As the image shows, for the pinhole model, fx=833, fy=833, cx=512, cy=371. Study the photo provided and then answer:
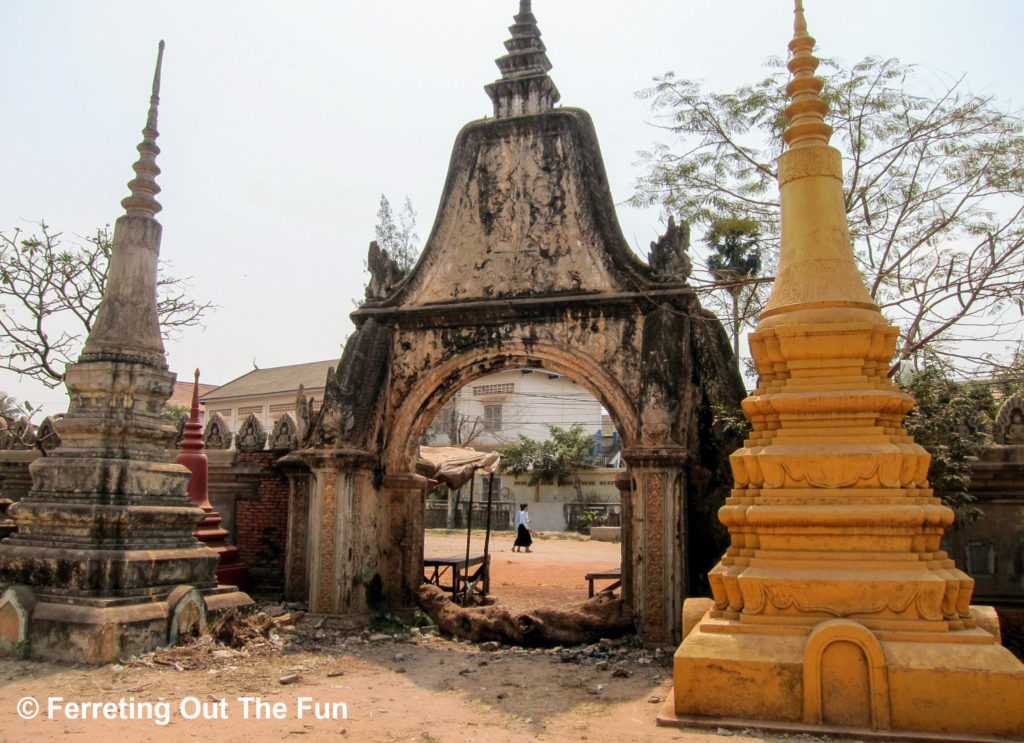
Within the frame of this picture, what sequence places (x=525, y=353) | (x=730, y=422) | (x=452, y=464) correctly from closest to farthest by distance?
(x=730, y=422) → (x=525, y=353) → (x=452, y=464)

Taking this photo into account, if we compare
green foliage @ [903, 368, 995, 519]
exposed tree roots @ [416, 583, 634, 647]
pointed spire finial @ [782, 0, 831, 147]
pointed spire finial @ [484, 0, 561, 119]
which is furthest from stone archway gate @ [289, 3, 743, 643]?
pointed spire finial @ [782, 0, 831, 147]

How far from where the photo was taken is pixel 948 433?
775 centimetres

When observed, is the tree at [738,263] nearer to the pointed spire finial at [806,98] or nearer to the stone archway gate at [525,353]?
the stone archway gate at [525,353]

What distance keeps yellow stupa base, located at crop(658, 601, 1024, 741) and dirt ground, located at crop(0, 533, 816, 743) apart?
17 centimetres

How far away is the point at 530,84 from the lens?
392 inches

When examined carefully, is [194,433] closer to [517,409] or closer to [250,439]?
[250,439]

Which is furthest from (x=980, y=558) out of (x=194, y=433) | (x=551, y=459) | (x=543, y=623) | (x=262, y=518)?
(x=551, y=459)

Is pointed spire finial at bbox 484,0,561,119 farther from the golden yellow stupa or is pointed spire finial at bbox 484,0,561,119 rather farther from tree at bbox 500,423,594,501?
tree at bbox 500,423,594,501

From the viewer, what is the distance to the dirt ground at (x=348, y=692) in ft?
17.4

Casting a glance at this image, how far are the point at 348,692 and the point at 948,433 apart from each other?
581 cm

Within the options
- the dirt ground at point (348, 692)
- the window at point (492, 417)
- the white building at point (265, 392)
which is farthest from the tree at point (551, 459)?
the dirt ground at point (348, 692)

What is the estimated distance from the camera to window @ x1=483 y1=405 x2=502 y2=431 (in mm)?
41469

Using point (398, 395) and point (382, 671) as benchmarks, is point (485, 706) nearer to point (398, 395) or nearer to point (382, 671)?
point (382, 671)

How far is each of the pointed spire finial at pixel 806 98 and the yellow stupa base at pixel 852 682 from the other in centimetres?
327
